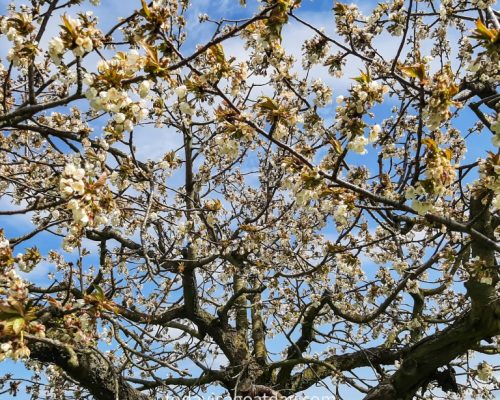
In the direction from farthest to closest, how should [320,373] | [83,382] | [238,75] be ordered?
1. [320,373]
2. [83,382]
3. [238,75]

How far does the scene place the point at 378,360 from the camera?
641cm

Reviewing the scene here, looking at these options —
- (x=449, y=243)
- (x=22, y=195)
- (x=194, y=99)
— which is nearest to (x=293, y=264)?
(x=449, y=243)

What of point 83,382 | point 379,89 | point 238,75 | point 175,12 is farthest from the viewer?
point 175,12

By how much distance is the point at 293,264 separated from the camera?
6945 millimetres

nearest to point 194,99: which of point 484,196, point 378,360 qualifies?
point 484,196

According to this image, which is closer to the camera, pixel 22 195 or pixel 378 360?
pixel 22 195

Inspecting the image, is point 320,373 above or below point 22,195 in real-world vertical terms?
below

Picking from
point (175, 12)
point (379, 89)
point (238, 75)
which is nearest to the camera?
point (379, 89)

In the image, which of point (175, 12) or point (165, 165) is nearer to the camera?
point (165, 165)

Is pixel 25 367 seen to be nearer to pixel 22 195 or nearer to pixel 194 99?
pixel 22 195

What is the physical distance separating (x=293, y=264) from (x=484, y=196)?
12.9 ft

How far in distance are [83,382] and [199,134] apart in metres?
3.62

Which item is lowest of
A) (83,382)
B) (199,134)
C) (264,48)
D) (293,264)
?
(83,382)

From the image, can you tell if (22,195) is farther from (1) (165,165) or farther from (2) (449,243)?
(2) (449,243)
